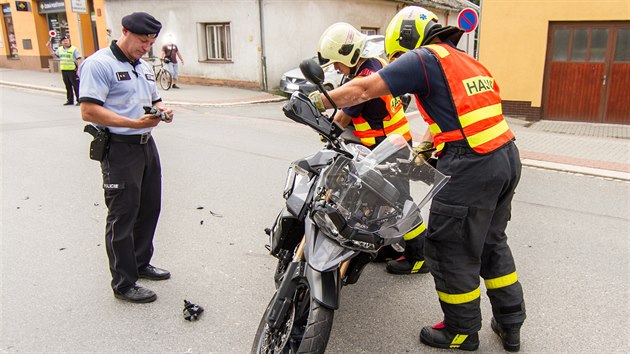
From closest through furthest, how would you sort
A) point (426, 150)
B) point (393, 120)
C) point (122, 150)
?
1. point (426, 150)
2. point (122, 150)
3. point (393, 120)

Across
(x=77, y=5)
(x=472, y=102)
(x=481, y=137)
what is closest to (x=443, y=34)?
(x=472, y=102)

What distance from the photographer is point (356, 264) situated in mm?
2617

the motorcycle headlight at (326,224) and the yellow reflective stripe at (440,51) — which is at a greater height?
the yellow reflective stripe at (440,51)

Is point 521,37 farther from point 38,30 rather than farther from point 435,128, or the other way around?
point 38,30

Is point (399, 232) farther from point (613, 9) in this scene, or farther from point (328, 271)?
point (613, 9)

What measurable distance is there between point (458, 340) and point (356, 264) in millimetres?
808

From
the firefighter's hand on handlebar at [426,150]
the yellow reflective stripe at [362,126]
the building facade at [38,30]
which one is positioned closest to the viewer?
the firefighter's hand on handlebar at [426,150]

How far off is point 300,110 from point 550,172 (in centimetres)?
577

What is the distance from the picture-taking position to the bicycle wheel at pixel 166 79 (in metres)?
16.2

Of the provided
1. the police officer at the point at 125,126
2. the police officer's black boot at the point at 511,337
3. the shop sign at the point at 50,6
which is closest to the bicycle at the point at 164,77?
the shop sign at the point at 50,6

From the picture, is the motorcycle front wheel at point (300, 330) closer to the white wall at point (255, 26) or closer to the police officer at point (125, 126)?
the police officer at point (125, 126)

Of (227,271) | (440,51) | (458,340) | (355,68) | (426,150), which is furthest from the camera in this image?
(227,271)

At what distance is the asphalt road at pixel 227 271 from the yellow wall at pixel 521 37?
5.24m

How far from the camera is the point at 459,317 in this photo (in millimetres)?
2809
